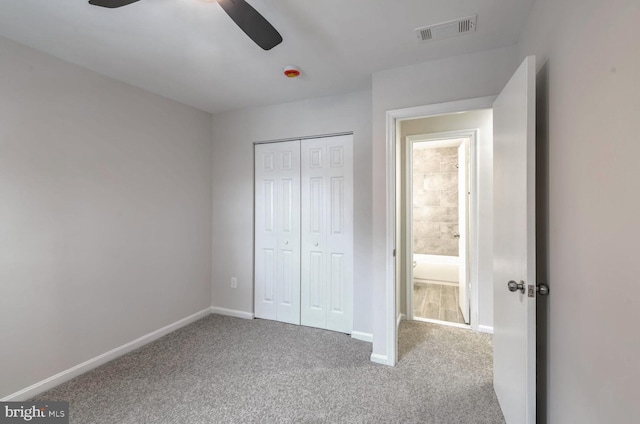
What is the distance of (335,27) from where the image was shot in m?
1.77

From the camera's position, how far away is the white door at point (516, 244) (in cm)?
132

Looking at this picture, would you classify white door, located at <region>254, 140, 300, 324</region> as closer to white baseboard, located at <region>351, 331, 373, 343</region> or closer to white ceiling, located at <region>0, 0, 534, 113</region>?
white baseboard, located at <region>351, 331, 373, 343</region>

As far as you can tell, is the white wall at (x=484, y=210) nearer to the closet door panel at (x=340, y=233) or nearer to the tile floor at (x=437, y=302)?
the tile floor at (x=437, y=302)

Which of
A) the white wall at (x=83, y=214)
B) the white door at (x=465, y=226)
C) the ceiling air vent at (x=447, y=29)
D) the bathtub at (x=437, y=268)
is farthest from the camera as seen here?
the bathtub at (x=437, y=268)

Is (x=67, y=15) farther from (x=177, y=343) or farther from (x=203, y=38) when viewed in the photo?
(x=177, y=343)

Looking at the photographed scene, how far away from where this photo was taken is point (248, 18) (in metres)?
1.33

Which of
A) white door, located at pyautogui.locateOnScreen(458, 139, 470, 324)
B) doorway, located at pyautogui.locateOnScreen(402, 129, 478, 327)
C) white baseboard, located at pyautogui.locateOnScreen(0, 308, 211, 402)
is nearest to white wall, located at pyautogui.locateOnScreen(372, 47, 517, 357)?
white door, located at pyautogui.locateOnScreen(458, 139, 470, 324)

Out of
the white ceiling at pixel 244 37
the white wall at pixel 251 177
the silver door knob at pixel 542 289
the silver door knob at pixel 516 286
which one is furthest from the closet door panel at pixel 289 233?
the silver door knob at pixel 542 289

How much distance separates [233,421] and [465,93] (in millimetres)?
2673

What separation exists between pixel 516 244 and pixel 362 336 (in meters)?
1.76

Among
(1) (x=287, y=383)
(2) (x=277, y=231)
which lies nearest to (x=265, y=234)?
(2) (x=277, y=231)

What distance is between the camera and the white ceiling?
1582mm

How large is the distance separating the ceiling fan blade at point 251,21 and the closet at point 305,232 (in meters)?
1.51

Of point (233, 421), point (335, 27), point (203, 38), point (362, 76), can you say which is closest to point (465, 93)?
point (362, 76)
